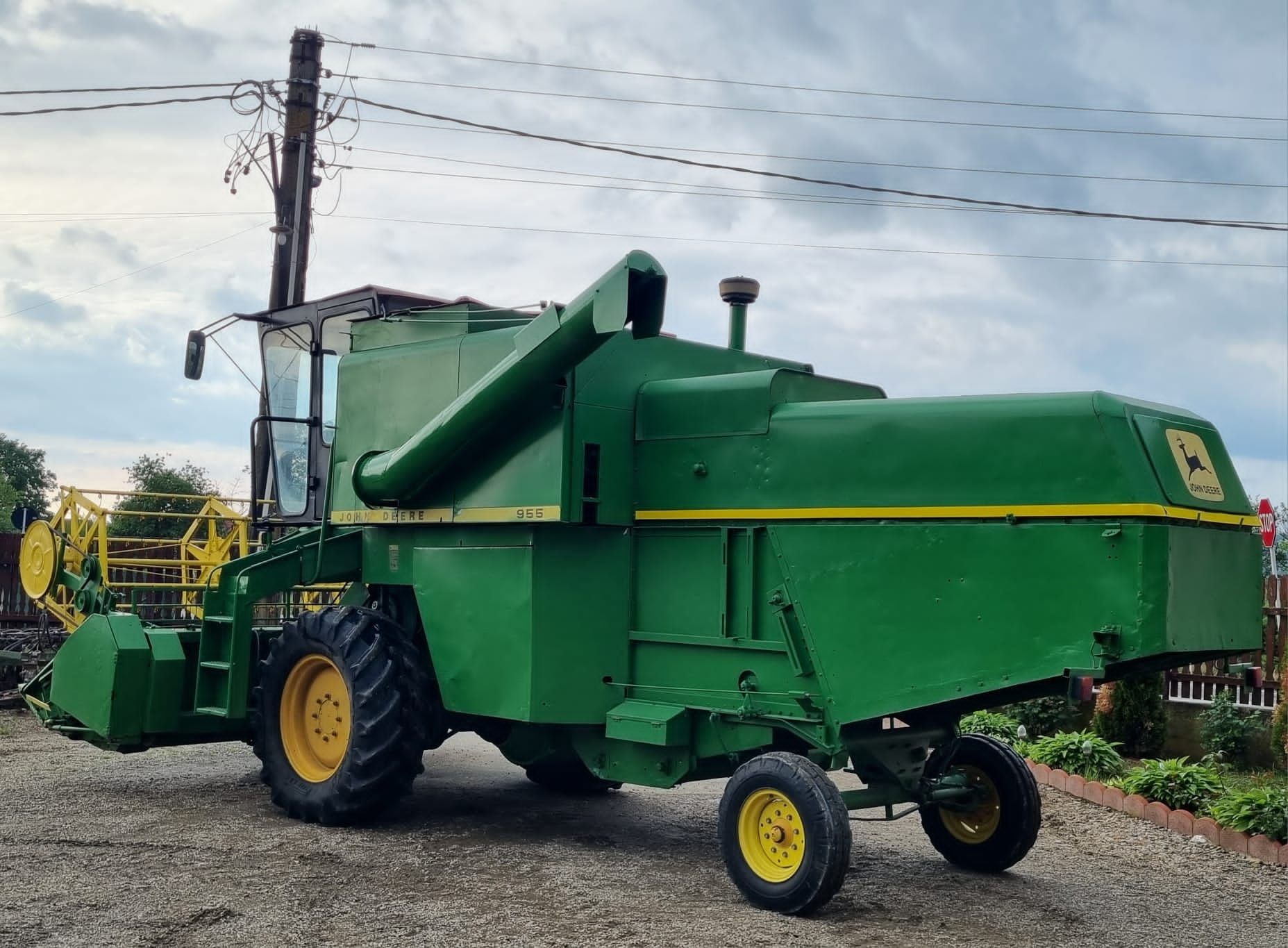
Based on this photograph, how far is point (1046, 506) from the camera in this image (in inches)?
234

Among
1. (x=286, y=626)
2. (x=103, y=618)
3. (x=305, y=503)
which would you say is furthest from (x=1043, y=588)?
(x=103, y=618)

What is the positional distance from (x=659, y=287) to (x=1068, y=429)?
2273mm

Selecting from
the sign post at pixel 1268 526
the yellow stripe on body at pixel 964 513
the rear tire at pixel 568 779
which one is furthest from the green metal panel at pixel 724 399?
the sign post at pixel 1268 526

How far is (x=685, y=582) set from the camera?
7.29 m

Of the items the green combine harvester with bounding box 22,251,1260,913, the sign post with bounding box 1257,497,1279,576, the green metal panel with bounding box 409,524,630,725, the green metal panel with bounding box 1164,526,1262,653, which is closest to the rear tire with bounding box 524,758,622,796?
the green combine harvester with bounding box 22,251,1260,913

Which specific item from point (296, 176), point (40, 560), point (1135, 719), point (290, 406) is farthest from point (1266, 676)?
point (296, 176)

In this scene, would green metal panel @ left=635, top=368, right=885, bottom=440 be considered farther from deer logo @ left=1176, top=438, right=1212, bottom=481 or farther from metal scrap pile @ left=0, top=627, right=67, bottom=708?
metal scrap pile @ left=0, top=627, right=67, bottom=708

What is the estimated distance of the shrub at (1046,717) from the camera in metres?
11.8

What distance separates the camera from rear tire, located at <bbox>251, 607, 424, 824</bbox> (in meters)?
7.52

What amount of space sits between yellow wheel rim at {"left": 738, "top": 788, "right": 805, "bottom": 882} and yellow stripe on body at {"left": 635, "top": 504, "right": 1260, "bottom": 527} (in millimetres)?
1411

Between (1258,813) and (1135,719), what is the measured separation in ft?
11.9

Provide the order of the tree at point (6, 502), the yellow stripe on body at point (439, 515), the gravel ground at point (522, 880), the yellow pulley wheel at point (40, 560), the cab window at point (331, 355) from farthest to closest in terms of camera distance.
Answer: the tree at point (6, 502)
the yellow pulley wheel at point (40, 560)
the cab window at point (331, 355)
the yellow stripe on body at point (439, 515)
the gravel ground at point (522, 880)

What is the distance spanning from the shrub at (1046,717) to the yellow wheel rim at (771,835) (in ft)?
20.4

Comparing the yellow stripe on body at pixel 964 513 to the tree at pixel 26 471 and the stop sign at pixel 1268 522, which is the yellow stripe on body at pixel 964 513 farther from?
the tree at pixel 26 471
